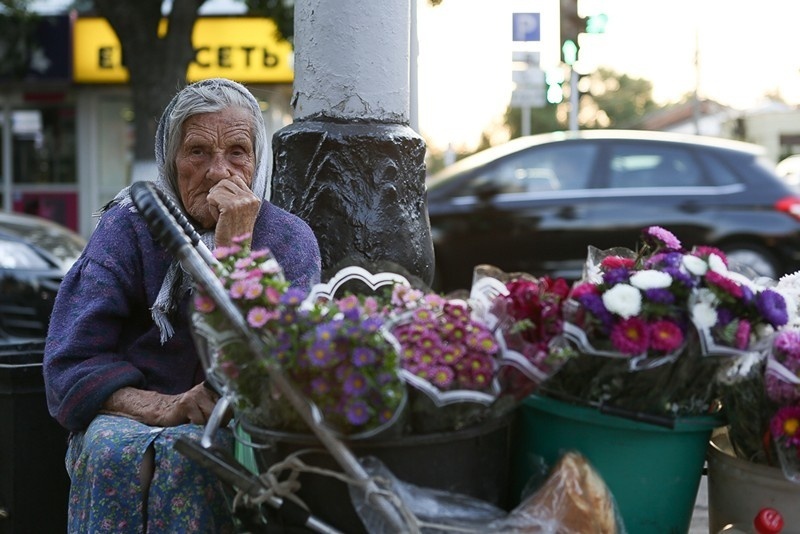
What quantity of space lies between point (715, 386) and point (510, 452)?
43 cm

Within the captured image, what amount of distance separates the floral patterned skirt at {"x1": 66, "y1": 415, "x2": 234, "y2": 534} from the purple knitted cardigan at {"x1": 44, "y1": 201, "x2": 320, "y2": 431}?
0.40 ft

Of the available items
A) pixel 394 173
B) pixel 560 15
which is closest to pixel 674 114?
pixel 560 15

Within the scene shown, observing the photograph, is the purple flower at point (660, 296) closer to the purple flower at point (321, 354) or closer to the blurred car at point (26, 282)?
the purple flower at point (321, 354)

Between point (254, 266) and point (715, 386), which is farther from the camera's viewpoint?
point (715, 386)

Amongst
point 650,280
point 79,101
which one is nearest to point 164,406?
point 650,280

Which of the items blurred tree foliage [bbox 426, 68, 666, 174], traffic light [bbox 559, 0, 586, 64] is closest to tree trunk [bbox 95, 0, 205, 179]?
traffic light [bbox 559, 0, 586, 64]

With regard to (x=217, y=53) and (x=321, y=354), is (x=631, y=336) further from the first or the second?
(x=217, y=53)

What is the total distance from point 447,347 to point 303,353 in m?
0.25

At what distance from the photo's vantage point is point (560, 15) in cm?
1174

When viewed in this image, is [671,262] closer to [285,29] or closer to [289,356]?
[289,356]

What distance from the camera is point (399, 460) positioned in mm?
1729

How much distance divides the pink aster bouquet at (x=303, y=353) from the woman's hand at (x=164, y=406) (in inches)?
18.8

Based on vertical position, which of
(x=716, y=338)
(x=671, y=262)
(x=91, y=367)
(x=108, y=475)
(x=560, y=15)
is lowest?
(x=108, y=475)

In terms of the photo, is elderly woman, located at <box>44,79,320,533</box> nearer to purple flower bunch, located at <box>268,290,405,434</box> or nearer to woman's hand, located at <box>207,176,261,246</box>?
woman's hand, located at <box>207,176,261,246</box>
